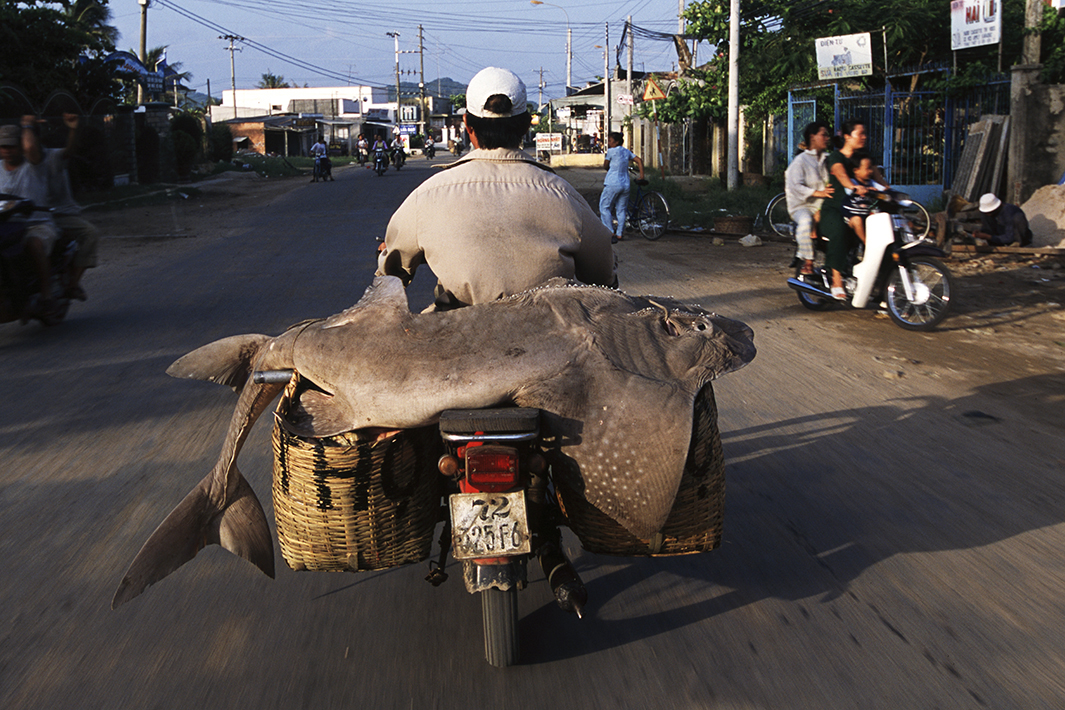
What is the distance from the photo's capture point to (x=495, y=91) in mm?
3244

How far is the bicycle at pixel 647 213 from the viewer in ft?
48.2

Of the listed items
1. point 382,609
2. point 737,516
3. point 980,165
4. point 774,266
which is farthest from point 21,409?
point 980,165

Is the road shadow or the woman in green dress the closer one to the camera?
the road shadow

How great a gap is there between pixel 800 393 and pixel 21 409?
4.65m

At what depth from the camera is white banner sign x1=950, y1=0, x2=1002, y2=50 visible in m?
14.2

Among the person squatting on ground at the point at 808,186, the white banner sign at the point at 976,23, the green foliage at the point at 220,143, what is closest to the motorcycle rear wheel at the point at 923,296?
the person squatting on ground at the point at 808,186

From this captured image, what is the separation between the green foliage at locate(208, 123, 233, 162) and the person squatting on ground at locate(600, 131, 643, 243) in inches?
1239

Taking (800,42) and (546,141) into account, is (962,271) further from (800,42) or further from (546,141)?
(546,141)

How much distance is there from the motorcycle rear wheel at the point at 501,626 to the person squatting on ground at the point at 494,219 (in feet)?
3.26

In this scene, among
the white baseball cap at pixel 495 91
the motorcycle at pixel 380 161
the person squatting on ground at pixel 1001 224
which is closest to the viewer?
the white baseball cap at pixel 495 91

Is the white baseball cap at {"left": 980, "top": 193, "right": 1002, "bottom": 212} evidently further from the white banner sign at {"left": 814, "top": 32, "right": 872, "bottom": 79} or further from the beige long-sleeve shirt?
the beige long-sleeve shirt

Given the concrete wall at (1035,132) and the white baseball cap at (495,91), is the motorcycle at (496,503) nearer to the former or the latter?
the white baseball cap at (495,91)

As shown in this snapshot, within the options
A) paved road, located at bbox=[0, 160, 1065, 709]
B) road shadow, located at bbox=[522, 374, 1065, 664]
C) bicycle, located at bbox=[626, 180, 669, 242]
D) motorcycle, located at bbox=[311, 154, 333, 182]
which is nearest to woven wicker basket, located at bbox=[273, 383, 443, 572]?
paved road, located at bbox=[0, 160, 1065, 709]

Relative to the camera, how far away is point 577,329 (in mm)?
2619
